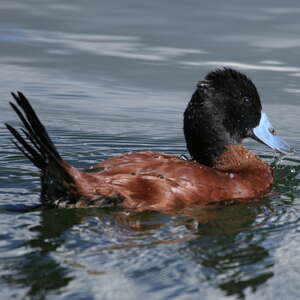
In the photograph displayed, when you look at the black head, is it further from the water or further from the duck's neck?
the water

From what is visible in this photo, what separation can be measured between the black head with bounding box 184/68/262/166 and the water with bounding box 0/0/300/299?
0.56m

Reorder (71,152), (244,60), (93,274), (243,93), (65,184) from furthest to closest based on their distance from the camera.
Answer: (244,60) < (71,152) < (243,93) < (65,184) < (93,274)

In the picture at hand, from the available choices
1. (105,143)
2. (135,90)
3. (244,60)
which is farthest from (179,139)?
(244,60)

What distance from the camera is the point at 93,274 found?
468 cm

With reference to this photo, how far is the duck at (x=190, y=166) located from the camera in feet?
18.6

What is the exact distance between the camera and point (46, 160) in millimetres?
5617

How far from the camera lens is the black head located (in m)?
6.57

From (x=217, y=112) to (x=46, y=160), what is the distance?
1.59m

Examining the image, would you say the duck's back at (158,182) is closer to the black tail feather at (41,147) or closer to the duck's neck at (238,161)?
the black tail feather at (41,147)

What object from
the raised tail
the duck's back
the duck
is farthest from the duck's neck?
the raised tail

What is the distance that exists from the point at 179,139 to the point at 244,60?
2119 millimetres

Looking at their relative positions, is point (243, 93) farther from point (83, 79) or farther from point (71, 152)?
point (83, 79)

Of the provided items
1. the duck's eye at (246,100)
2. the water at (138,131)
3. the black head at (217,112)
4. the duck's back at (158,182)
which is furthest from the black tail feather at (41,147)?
the duck's eye at (246,100)

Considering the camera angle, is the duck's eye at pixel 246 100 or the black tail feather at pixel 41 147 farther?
the duck's eye at pixel 246 100
